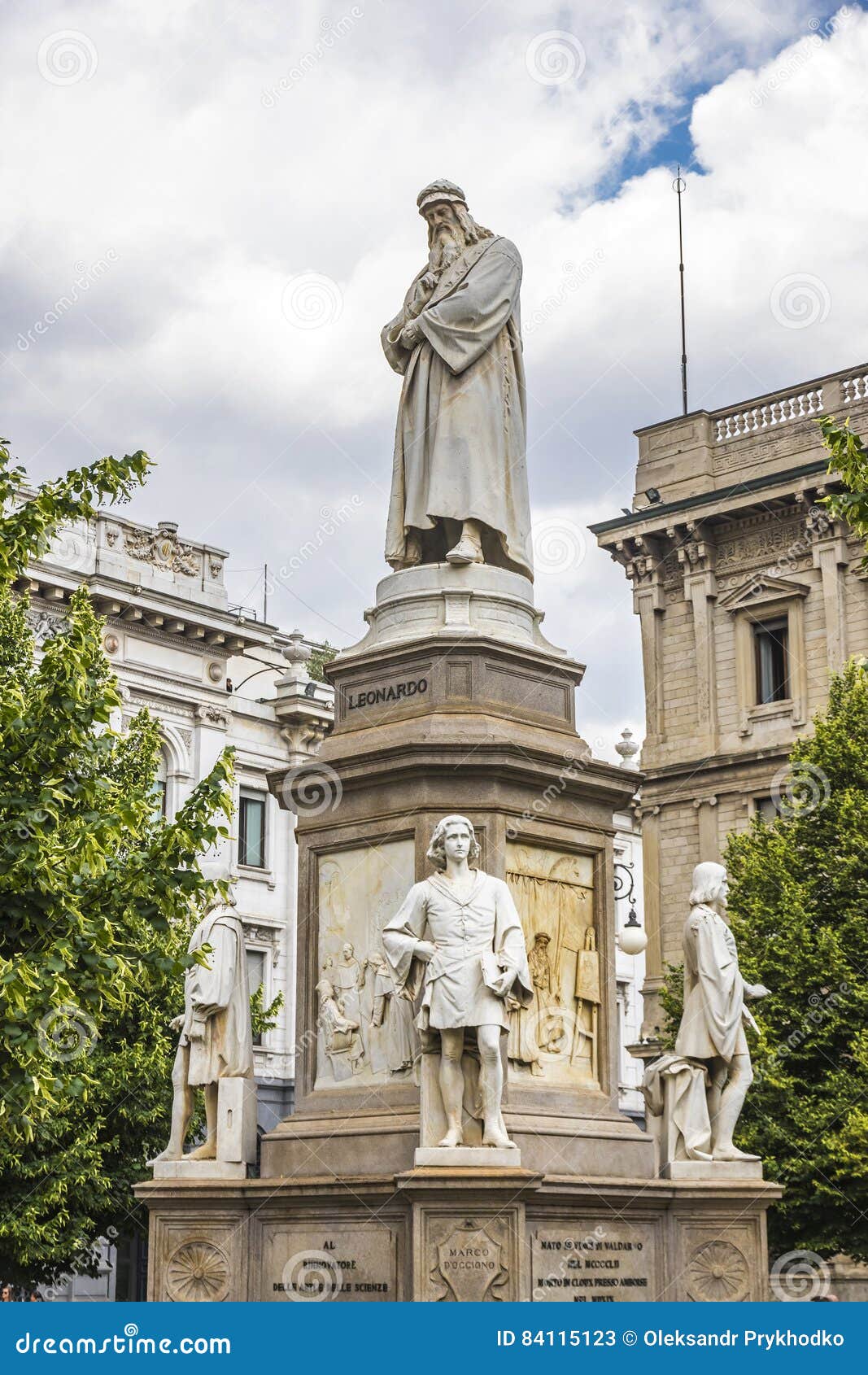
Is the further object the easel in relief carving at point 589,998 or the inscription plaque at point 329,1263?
the easel in relief carving at point 589,998

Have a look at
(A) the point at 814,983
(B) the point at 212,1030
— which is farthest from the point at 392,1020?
(A) the point at 814,983

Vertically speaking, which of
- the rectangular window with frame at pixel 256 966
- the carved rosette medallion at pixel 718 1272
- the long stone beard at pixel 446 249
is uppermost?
the long stone beard at pixel 446 249

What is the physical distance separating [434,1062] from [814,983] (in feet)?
55.6

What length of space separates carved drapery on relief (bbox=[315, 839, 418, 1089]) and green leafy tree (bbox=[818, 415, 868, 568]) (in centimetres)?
397

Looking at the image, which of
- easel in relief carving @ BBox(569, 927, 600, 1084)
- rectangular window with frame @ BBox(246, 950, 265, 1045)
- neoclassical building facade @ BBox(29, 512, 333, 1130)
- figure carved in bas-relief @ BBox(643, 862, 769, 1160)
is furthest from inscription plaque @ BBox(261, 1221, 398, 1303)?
→ rectangular window with frame @ BBox(246, 950, 265, 1045)

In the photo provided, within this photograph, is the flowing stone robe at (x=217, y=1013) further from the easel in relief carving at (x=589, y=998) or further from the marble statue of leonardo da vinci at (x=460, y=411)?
the marble statue of leonardo da vinci at (x=460, y=411)

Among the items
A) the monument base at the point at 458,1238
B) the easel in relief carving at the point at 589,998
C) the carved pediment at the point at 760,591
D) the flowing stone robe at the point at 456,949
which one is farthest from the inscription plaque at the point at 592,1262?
the carved pediment at the point at 760,591

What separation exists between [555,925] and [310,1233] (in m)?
2.88

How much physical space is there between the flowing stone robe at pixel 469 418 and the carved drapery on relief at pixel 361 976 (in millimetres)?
2894

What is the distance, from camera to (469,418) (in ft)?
51.2

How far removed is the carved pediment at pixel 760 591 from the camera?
40.7 m

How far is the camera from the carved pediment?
133ft

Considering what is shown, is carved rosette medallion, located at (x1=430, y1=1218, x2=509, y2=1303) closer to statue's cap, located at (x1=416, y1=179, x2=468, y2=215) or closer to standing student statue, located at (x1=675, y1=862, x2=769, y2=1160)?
standing student statue, located at (x1=675, y1=862, x2=769, y2=1160)
